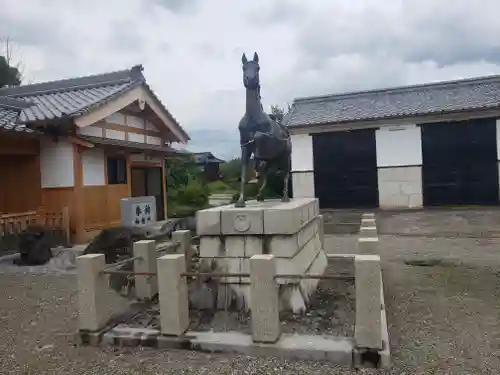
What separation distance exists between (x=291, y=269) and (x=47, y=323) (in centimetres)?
323

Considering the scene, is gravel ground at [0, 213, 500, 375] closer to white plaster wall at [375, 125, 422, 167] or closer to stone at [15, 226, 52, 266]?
stone at [15, 226, 52, 266]

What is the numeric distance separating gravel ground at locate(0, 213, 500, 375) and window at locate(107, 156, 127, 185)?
4930 mm

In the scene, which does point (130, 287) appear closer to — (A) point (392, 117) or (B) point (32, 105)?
(B) point (32, 105)

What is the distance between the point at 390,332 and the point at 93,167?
953 cm

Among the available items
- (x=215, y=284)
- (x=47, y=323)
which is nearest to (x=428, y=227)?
(x=215, y=284)

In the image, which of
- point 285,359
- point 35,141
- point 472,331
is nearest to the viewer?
point 285,359

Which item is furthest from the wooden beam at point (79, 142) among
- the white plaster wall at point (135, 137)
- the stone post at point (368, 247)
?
Result: the stone post at point (368, 247)

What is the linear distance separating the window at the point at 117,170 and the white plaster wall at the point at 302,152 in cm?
878

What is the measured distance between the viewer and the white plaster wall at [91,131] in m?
11.5

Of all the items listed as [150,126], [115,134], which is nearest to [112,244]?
[115,134]

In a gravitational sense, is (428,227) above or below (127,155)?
below

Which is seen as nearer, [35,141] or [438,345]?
[438,345]

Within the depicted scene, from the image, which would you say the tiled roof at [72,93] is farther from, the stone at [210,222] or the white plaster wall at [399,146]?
the white plaster wall at [399,146]

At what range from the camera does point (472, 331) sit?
463cm
